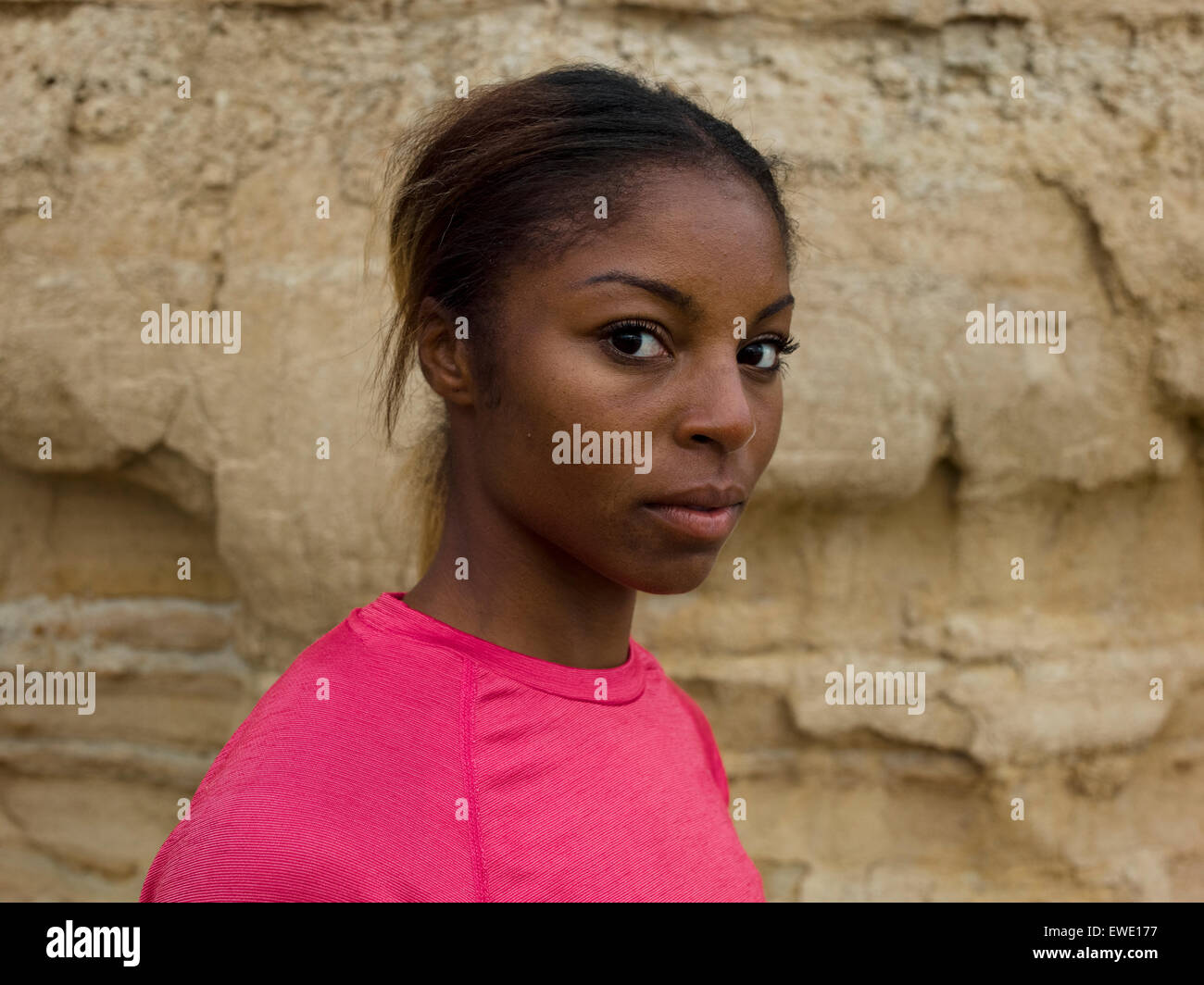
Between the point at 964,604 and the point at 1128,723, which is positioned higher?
the point at 964,604

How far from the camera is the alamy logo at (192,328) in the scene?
2.63 m

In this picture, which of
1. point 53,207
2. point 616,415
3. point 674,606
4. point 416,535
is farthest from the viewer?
point 674,606

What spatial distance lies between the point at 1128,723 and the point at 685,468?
2244 mm

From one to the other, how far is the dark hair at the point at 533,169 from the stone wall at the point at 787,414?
1266 mm

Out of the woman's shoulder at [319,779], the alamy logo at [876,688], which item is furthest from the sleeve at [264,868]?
the alamy logo at [876,688]

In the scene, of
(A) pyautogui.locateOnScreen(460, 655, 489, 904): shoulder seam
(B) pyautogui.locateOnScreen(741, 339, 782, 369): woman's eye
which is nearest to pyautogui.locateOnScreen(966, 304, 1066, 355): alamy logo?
(B) pyautogui.locateOnScreen(741, 339, 782, 369): woman's eye

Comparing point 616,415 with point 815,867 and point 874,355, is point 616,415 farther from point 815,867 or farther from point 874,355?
point 815,867

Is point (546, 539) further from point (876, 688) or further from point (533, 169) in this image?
point (876, 688)

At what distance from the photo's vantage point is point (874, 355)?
266 cm

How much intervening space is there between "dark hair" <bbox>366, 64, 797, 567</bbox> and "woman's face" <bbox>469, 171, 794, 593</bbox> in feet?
0.11

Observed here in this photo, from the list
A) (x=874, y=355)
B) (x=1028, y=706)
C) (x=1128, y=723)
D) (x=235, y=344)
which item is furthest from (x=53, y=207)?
(x=1128, y=723)

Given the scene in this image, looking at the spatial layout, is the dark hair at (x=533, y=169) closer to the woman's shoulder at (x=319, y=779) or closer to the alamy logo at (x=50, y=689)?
the woman's shoulder at (x=319, y=779)

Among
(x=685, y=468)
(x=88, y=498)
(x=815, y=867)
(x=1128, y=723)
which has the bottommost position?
(x=815, y=867)

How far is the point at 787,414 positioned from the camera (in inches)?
105
